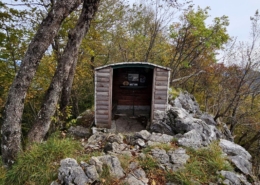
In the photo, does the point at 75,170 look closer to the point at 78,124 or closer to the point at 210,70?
the point at 78,124

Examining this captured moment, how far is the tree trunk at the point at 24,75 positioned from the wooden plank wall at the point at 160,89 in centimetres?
418

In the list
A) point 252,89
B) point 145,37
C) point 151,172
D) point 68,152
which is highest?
point 145,37

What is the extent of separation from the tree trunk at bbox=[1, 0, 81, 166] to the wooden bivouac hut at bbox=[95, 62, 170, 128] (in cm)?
326

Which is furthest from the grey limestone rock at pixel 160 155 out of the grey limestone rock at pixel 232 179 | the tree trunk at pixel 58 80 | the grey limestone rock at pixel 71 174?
the tree trunk at pixel 58 80

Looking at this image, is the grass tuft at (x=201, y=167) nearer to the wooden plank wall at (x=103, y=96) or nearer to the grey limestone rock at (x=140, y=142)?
the grey limestone rock at (x=140, y=142)

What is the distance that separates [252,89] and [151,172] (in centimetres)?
1141

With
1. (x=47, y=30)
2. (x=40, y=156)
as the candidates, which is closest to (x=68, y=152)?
(x=40, y=156)

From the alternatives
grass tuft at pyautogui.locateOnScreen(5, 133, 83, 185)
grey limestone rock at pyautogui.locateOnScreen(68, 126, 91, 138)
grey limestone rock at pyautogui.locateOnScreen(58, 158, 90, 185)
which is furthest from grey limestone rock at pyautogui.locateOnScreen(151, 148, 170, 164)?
grey limestone rock at pyautogui.locateOnScreen(68, 126, 91, 138)

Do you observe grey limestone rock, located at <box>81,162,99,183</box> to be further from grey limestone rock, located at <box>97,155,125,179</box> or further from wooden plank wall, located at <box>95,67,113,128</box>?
wooden plank wall, located at <box>95,67,113,128</box>

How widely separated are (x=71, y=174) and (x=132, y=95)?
6267 mm

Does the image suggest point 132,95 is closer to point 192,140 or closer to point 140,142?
point 140,142

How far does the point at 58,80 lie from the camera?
470cm

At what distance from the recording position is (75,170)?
12.2 ft

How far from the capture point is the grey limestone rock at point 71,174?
3.59 meters
